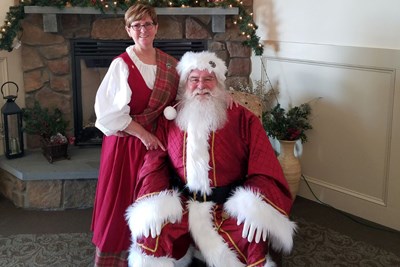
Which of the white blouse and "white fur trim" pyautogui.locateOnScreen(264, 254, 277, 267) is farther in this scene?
the white blouse

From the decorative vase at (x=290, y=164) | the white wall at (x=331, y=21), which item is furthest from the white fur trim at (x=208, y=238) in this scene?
the white wall at (x=331, y=21)

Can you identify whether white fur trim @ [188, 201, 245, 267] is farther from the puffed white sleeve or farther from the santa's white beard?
the puffed white sleeve

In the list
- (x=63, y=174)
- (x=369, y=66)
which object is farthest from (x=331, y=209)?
→ (x=63, y=174)

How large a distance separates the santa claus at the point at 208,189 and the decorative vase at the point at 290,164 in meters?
0.99

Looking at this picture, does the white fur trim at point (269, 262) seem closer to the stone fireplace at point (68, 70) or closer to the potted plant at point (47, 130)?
the stone fireplace at point (68, 70)

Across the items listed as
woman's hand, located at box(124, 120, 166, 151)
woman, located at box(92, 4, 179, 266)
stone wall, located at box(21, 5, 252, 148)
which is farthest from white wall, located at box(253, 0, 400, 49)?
woman's hand, located at box(124, 120, 166, 151)

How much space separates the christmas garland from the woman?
Result: 1.06m

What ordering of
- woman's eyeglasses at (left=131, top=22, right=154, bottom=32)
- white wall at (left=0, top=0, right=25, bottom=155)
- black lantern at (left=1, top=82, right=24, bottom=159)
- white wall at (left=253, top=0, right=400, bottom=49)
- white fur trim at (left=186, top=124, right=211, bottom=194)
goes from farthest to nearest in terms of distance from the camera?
1. white wall at (left=0, top=0, right=25, bottom=155)
2. black lantern at (left=1, top=82, right=24, bottom=159)
3. white wall at (left=253, top=0, right=400, bottom=49)
4. woman's eyeglasses at (left=131, top=22, right=154, bottom=32)
5. white fur trim at (left=186, top=124, right=211, bottom=194)

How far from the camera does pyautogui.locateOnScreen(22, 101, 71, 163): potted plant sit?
133 inches

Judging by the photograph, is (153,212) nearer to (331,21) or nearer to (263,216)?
(263,216)

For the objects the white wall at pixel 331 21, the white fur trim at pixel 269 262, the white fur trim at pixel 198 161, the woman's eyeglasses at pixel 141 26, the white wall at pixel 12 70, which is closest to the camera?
the white fur trim at pixel 269 262

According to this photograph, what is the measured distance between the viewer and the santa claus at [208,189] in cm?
200

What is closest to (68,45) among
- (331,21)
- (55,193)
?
(55,193)

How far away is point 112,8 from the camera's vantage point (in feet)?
10.8
